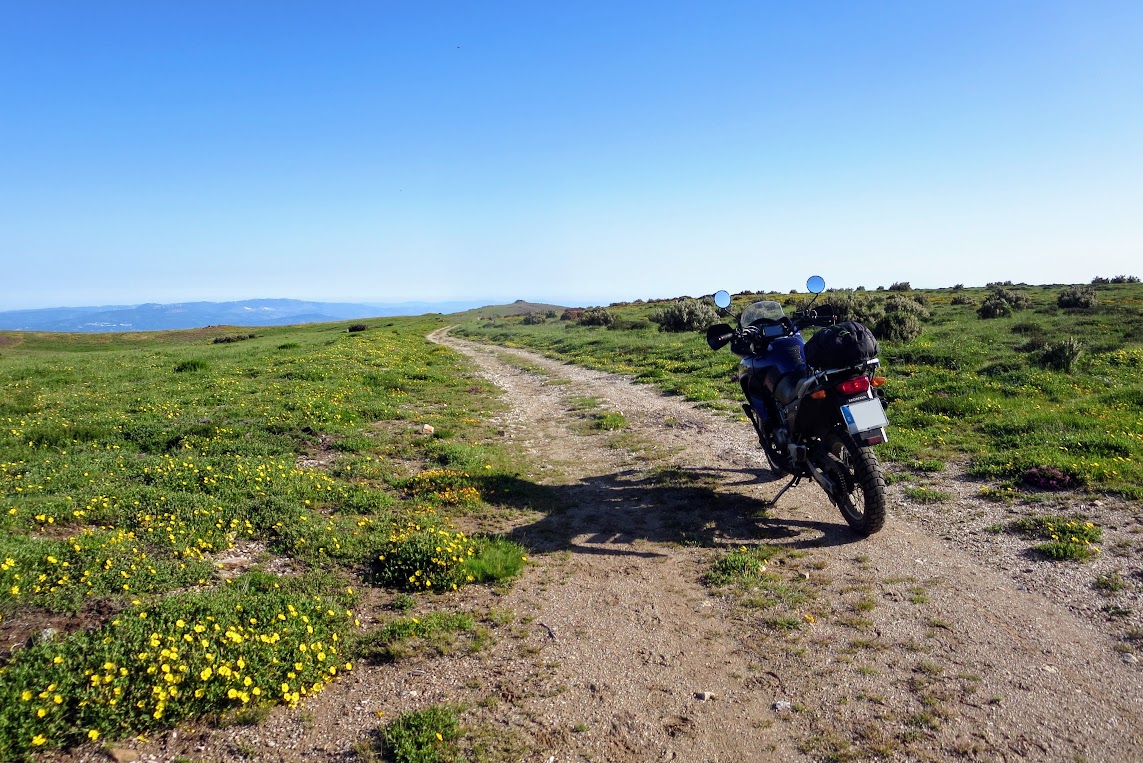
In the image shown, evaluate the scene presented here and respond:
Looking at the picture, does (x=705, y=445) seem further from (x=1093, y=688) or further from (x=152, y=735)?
(x=152, y=735)

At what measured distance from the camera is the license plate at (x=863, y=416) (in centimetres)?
673

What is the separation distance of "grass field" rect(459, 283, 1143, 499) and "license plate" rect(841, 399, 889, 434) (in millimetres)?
3379

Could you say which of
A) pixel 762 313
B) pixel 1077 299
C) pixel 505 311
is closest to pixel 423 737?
pixel 762 313

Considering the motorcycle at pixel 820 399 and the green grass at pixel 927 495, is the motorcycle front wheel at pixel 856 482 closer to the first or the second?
the motorcycle at pixel 820 399

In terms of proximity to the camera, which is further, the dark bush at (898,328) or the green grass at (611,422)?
the dark bush at (898,328)

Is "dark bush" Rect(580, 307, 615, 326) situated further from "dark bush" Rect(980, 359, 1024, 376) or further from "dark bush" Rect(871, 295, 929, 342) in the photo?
"dark bush" Rect(980, 359, 1024, 376)

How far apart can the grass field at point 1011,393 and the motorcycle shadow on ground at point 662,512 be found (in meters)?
3.10

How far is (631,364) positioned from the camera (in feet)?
82.7

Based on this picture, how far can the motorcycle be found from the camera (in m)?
6.79

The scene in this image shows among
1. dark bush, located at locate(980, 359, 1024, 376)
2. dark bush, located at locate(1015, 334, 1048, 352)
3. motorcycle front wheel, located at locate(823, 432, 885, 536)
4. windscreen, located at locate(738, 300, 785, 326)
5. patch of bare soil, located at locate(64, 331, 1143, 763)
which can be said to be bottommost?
patch of bare soil, located at locate(64, 331, 1143, 763)

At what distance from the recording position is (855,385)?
6.95 meters

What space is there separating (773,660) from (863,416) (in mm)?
3242

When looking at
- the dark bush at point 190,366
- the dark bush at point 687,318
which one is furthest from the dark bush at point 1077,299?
the dark bush at point 190,366

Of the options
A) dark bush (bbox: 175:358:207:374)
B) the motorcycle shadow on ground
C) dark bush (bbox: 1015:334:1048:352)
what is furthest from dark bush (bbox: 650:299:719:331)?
the motorcycle shadow on ground
